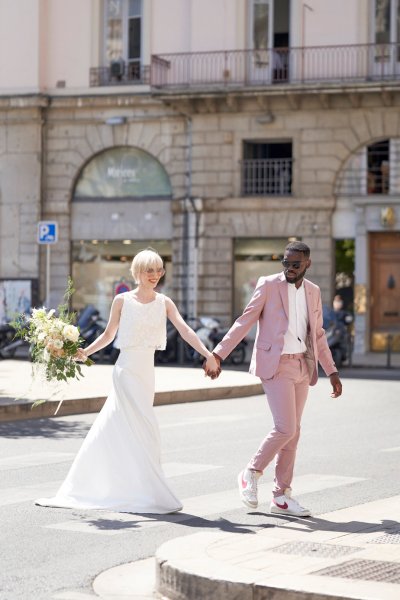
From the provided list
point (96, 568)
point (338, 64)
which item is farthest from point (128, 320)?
point (338, 64)

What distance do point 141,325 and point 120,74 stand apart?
88.3ft

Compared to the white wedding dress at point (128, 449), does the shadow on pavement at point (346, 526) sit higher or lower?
lower

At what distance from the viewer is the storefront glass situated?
117 ft

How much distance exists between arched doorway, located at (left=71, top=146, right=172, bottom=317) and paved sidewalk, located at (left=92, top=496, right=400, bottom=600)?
27.6m

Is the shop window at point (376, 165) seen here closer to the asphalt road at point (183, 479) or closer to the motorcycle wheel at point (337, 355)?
the motorcycle wheel at point (337, 355)

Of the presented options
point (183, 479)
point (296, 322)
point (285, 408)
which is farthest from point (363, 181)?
point (285, 408)

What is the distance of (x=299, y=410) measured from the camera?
29.9 feet

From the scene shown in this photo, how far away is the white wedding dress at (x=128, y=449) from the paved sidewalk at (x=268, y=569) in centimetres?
141

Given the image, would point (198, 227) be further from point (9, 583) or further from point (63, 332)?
point (9, 583)

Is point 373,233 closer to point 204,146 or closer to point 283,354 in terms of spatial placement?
point 204,146

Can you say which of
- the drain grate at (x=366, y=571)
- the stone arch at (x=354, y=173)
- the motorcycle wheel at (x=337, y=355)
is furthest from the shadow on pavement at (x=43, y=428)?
the stone arch at (x=354, y=173)

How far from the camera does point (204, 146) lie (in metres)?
35.1

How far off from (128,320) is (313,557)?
3260mm

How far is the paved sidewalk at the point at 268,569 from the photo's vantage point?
5992mm
